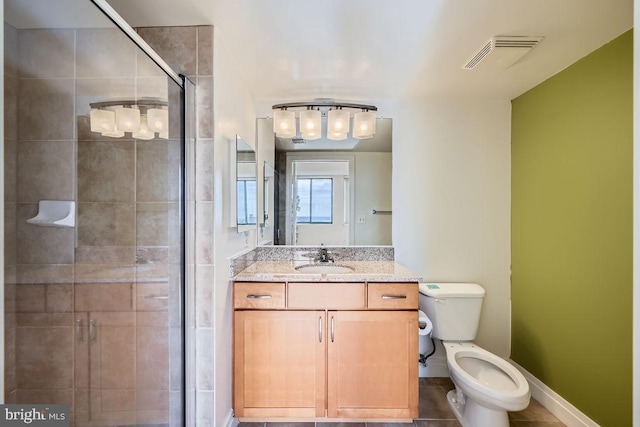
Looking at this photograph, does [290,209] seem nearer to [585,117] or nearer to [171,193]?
[171,193]

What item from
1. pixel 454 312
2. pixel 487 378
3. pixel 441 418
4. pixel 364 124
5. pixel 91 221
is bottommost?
pixel 441 418

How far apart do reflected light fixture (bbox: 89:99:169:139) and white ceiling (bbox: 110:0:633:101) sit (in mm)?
434

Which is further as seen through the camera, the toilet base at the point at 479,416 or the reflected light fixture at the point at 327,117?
the reflected light fixture at the point at 327,117

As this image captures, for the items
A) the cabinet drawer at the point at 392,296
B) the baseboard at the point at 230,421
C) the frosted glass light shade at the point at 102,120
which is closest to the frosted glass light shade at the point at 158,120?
the frosted glass light shade at the point at 102,120

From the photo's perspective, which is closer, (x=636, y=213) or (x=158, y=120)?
(x=636, y=213)

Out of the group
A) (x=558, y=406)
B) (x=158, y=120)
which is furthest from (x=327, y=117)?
(x=558, y=406)

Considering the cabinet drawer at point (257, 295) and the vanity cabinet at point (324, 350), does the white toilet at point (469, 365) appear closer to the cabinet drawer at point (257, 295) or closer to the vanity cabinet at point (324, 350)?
the vanity cabinet at point (324, 350)

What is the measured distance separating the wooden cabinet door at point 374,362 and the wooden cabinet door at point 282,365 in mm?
82

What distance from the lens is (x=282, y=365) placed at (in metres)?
1.85

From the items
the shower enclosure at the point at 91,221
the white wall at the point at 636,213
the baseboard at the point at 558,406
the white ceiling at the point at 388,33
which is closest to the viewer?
the white wall at the point at 636,213

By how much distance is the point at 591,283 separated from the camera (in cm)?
173

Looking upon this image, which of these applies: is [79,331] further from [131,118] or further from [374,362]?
[374,362]

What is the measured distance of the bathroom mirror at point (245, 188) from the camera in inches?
75.2

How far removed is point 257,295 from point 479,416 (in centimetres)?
138
